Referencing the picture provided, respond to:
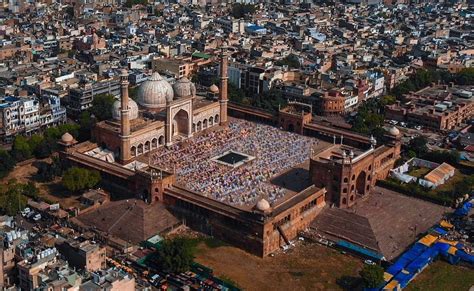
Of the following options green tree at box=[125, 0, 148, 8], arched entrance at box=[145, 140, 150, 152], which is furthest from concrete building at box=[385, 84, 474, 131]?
green tree at box=[125, 0, 148, 8]

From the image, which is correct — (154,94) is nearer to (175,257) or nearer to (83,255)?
(175,257)

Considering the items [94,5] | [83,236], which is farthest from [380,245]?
[94,5]

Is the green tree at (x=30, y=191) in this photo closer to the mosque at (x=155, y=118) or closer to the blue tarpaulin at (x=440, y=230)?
the mosque at (x=155, y=118)

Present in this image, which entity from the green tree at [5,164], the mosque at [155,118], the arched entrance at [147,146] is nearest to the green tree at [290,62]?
the mosque at [155,118]

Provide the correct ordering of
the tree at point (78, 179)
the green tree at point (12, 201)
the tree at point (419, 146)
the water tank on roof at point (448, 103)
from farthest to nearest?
the water tank on roof at point (448, 103) < the tree at point (419, 146) < the tree at point (78, 179) < the green tree at point (12, 201)

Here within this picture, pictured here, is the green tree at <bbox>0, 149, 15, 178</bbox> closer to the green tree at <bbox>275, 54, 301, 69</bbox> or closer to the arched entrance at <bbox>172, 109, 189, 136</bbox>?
the arched entrance at <bbox>172, 109, 189, 136</bbox>

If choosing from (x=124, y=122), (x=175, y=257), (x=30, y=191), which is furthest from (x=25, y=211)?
(x=175, y=257)
